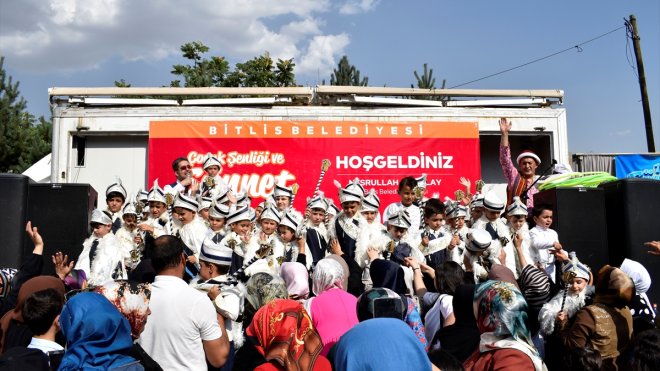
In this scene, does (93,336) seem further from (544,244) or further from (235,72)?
(235,72)

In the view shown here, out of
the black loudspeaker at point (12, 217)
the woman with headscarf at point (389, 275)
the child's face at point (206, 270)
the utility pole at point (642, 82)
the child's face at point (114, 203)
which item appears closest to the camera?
the child's face at point (206, 270)

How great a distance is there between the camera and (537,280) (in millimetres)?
4441

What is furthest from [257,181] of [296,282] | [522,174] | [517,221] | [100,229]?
[296,282]

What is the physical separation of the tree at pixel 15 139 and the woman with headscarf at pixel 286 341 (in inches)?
796

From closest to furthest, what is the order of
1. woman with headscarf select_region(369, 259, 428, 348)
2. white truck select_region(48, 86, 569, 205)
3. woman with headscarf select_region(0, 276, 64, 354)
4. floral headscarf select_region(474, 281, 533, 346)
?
floral headscarf select_region(474, 281, 533, 346), woman with headscarf select_region(0, 276, 64, 354), woman with headscarf select_region(369, 259, 428, 348), white truck select_region(48, 86, 569, 205)

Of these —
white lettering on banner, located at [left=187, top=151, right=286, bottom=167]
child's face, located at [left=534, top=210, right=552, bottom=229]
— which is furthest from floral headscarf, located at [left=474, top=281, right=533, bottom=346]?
white lettering on banner, located at [left=187, top=151, right=286, bottom=167]

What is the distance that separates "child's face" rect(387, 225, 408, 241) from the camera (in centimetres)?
652

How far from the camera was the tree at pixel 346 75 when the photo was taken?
82.1ft

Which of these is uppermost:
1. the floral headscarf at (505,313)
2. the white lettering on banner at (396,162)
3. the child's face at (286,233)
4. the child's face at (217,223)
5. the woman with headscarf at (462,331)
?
the white lettering on banner at (396,162)

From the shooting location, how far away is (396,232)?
6.53 meters

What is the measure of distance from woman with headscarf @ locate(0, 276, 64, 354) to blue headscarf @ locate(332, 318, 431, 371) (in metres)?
1.97

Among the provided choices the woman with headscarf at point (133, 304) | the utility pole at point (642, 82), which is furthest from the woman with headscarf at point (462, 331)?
the utility pole at point (642, 82)

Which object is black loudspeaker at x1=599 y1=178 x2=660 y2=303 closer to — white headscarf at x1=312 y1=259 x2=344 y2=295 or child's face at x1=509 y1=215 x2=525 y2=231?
child's face at x1=509 y1=215 x2=525 y2=231

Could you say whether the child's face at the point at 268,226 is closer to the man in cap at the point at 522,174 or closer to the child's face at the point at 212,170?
the child's face at the point at 212,170
